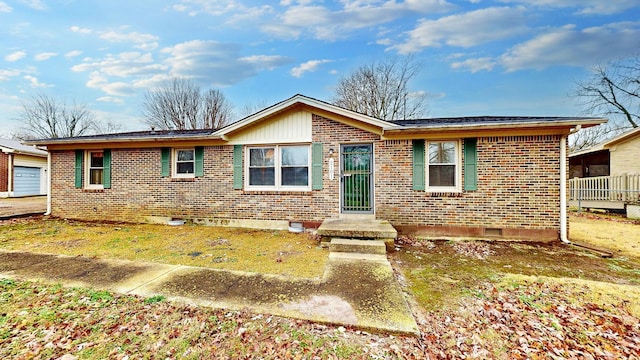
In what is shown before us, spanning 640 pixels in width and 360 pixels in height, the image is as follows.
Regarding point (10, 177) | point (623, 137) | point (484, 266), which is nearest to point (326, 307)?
point (484, 266)

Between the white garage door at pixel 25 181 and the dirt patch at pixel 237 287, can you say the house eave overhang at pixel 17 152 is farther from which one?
the dirt patch at pixel 237 287

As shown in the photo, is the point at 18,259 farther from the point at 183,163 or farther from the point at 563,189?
the point at 563,189

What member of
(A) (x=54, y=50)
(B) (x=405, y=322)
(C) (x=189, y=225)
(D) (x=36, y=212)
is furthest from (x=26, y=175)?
(B) (x=405, y=322)

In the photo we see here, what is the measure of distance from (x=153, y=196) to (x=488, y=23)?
1471cm

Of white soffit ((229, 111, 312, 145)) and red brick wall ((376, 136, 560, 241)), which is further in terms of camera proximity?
white soffit ((229, 111, 312, 145))

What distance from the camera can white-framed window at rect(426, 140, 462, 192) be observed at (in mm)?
6418

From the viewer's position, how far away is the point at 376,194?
670 cm

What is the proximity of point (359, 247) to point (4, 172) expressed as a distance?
920 inches

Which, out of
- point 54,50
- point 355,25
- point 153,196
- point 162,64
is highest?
point 162,64

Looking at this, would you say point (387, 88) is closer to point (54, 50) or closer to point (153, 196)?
point (153, 196)

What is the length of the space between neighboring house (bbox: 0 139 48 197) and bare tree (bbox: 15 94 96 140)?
15749 millimetres

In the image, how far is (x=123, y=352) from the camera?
2.06 m

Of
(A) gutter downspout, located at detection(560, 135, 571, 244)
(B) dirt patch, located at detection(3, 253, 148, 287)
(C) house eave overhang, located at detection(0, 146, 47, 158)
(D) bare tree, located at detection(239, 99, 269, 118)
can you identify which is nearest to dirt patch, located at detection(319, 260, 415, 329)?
(B) dirt patch, located at detection(3, 253, 148, 287)

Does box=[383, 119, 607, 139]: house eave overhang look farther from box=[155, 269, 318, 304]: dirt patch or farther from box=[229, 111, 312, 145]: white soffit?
box=[155, 269, 318, 304]: dirt patch
